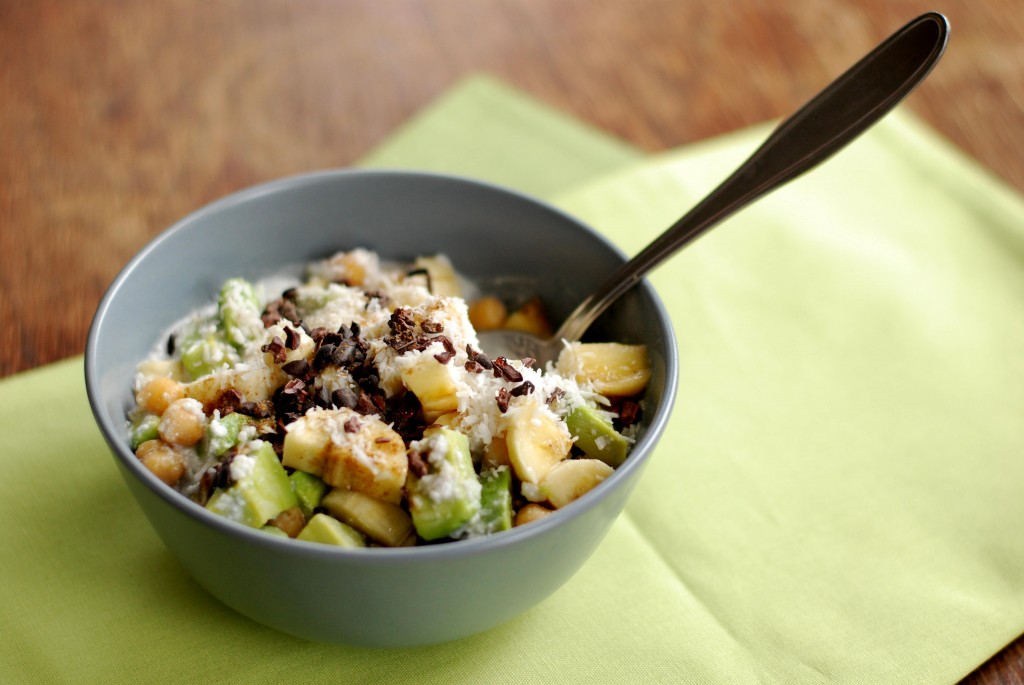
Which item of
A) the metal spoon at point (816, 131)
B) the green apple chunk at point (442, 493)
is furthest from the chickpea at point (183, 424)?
the metal spoon at point (816, 131)

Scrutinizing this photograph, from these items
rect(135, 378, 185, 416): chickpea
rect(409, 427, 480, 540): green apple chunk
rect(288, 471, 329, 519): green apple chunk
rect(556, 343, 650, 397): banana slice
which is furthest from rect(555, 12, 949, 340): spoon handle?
rect(135, 378, 185, 416): chickpea

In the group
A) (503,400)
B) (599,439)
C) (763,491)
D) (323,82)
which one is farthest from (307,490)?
(323,82)

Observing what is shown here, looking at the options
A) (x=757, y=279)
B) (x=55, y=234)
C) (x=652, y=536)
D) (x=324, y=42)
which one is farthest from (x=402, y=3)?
(x=652, y=536)

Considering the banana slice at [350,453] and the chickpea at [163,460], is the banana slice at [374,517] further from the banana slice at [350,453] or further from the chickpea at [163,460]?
the chickpea at [163,460]

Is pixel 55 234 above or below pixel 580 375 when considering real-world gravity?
below

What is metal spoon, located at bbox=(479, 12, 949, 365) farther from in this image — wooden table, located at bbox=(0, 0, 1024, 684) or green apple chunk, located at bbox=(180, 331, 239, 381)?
wooden table, located at bbox=(0, 0, 1024, 684)

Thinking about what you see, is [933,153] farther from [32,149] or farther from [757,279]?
[32,149]
